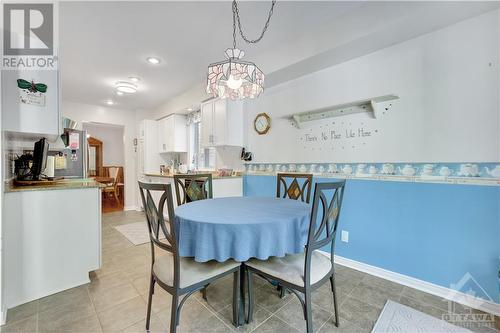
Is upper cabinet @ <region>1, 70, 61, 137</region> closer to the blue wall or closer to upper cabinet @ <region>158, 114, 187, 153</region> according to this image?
upper cabinet @ <region>158, 114, 187, 153</region>

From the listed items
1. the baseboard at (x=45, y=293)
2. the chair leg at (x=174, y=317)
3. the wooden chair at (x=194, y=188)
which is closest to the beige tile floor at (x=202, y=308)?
the baseboard at (x=45, y=293)

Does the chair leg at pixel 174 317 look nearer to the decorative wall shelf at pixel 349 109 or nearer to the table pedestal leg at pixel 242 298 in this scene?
the table pedestal leg at pixel 242 298

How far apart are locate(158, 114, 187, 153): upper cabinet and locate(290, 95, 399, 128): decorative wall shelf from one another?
2.85 meters

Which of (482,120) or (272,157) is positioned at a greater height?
(482,120)

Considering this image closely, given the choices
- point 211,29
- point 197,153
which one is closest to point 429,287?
point 211,29

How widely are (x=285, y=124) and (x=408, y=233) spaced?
1.85m

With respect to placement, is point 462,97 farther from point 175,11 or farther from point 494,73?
point 175,11

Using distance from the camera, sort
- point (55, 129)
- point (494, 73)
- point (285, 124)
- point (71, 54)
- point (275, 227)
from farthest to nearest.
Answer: point (285, 124)
point (71, 54)
point (55, 129)
point (494, 73)
point (275, 227)

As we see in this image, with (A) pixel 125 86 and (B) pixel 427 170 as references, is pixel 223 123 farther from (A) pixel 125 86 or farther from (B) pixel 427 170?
(B) pixel 427 170

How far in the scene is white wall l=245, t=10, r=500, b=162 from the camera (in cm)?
161

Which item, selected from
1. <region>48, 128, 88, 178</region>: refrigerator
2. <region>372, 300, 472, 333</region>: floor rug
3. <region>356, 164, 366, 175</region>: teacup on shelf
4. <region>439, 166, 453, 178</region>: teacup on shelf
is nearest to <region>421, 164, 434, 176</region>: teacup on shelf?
<region>439, 166, 453, 178</region>: teacup on shelf

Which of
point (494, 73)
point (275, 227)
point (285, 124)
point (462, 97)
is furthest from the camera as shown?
point (285, 124)

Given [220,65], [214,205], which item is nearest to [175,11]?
[220,65]

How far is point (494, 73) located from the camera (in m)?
1.57
